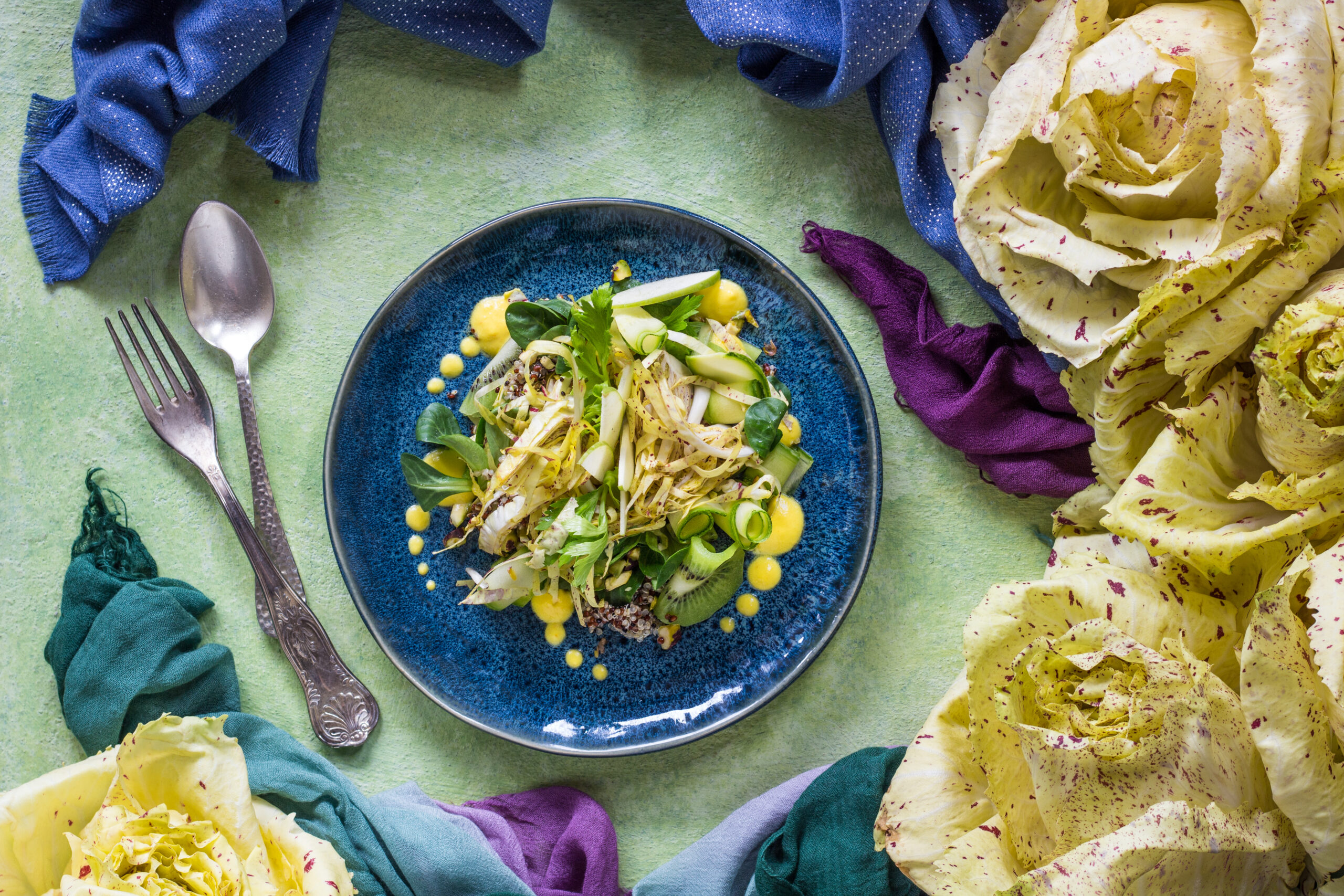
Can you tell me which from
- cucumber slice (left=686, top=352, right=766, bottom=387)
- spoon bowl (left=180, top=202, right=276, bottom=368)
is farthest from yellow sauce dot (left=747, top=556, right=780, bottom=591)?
spoon bowl (left=180, top=202, right=276, bottom=368)

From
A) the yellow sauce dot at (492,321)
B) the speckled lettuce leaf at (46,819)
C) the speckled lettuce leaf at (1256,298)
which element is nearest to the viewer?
the speckled lettuce leaf at (1256,298)

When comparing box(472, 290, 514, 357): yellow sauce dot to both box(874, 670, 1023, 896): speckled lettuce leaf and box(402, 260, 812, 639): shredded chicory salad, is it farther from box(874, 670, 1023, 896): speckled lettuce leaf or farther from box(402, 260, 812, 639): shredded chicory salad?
box(874, 670, 1023, 896): speckled lettuce leaf

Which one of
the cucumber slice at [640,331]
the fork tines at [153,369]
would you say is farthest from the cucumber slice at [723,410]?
the fork tines at [153,369]

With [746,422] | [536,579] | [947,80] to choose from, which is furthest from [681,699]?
[947,80]

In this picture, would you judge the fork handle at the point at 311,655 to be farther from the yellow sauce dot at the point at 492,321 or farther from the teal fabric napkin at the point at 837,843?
the teal fabric napkin at the point at 837,843

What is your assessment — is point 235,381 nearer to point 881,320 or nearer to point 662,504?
point 662,504

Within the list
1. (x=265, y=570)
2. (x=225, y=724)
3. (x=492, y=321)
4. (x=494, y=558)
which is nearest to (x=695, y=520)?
(x=494, y=558)

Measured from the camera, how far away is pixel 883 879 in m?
1.30

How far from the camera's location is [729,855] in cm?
137

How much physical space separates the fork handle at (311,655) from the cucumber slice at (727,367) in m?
0.69

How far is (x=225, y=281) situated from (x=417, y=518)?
1.50 ft

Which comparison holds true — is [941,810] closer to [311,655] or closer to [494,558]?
[494,558]

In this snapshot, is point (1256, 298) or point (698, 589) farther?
point (698, 589)

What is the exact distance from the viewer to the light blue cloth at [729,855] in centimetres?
137
